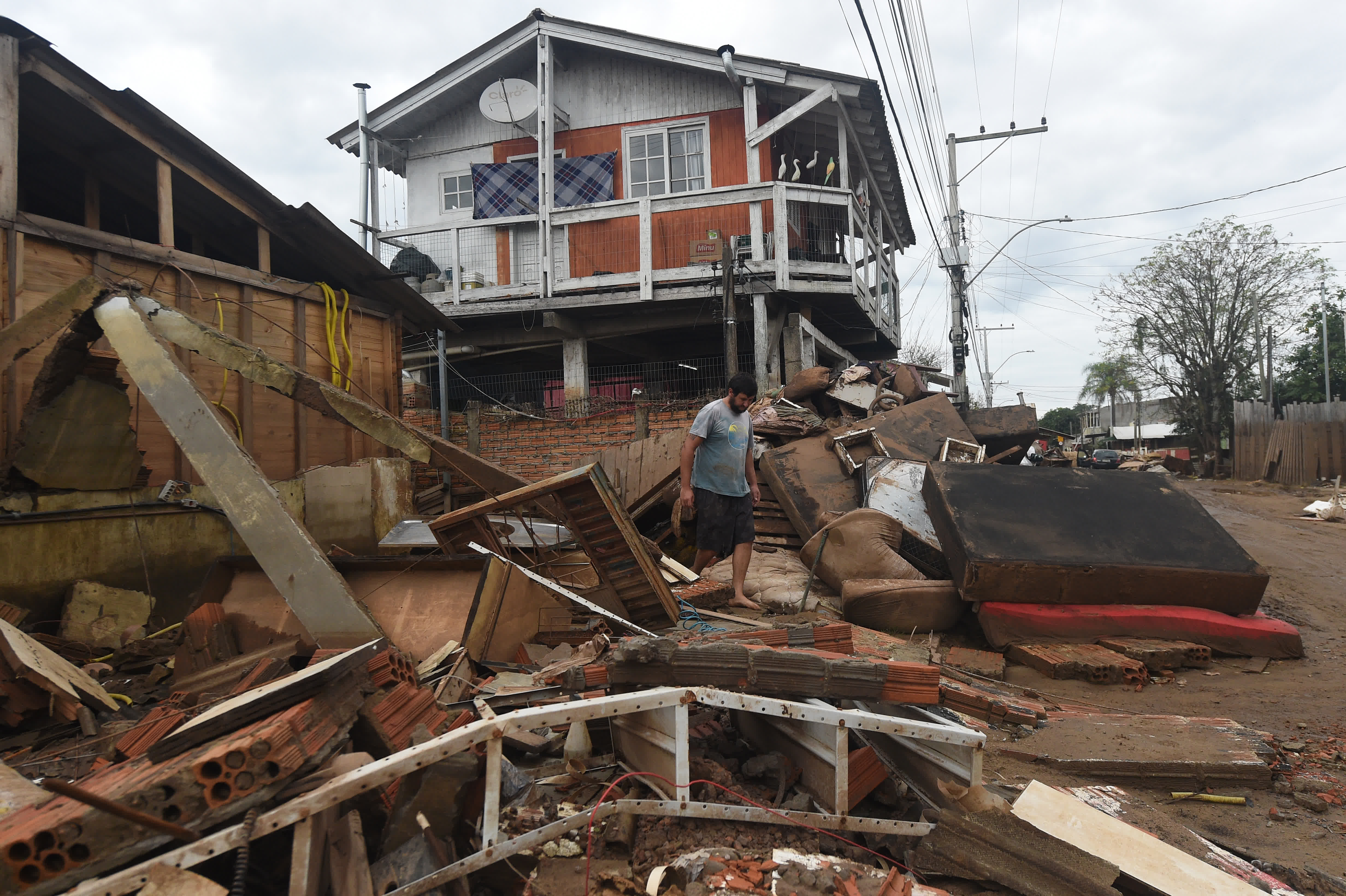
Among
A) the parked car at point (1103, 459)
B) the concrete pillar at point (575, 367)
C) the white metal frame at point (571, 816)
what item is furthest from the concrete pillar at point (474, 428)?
the parked car at point (1103, 459)

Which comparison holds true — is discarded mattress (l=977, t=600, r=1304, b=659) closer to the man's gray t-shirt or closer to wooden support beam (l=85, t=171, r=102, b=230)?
the man's gray t-shirt

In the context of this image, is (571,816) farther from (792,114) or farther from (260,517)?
(792,114)

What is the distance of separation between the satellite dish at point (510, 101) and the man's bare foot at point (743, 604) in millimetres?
9866

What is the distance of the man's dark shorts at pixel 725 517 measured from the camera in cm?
555

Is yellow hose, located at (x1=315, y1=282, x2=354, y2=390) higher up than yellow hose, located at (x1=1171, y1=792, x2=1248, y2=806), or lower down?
higher up

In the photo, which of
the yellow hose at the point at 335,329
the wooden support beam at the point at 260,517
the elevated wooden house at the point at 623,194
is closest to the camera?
the wooden support beam at the point at 260,517

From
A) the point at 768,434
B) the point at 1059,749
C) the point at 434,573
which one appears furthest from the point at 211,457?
the point at 768,434

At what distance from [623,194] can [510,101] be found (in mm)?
2389

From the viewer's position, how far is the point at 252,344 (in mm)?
6371

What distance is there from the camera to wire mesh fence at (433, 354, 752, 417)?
1111 centimetres

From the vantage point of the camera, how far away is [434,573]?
3.99m

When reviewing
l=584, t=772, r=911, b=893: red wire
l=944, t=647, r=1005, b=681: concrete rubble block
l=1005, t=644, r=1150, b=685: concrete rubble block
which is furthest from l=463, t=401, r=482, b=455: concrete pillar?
l=584, t=772, r=911, b=893: red wire

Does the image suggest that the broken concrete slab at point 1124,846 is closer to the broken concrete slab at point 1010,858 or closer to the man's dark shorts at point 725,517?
the broken concrete slab at point 1010,858

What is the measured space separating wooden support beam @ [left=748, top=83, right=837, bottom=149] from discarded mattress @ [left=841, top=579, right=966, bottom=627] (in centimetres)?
832
